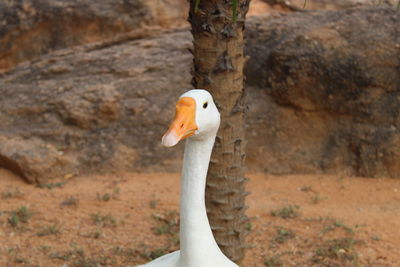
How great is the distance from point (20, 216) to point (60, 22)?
3.88 metres

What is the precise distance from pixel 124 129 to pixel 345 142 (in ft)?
7.39

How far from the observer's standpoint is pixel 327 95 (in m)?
5.60

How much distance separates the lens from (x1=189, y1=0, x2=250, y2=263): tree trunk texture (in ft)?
9.86

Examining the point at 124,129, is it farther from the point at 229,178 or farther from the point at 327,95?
the point at 229,178

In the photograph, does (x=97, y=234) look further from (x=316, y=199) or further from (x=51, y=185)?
(x=316, y=199)

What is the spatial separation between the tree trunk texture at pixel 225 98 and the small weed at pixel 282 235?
728 mm

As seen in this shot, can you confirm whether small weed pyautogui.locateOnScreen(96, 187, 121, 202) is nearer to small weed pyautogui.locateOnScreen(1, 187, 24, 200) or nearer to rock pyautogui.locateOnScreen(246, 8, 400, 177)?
small weed pyautogui.locateOnScreen(1, 187, 24, 200)

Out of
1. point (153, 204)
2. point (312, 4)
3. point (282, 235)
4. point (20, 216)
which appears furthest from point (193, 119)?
point (312, 4)

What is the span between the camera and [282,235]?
167 inches

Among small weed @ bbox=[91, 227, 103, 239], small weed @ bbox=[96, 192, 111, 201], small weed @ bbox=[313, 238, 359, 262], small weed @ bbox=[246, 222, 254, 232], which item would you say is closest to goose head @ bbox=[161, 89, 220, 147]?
small weed @ bbox=[313, 238, 359, 262]

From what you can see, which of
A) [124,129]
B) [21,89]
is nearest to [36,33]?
[21,89]

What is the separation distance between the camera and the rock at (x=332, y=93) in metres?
5.46

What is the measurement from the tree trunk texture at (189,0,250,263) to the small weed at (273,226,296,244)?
73 cm

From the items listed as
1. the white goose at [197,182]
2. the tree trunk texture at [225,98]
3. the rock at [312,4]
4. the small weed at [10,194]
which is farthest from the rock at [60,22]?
the white goose at [197,182]
